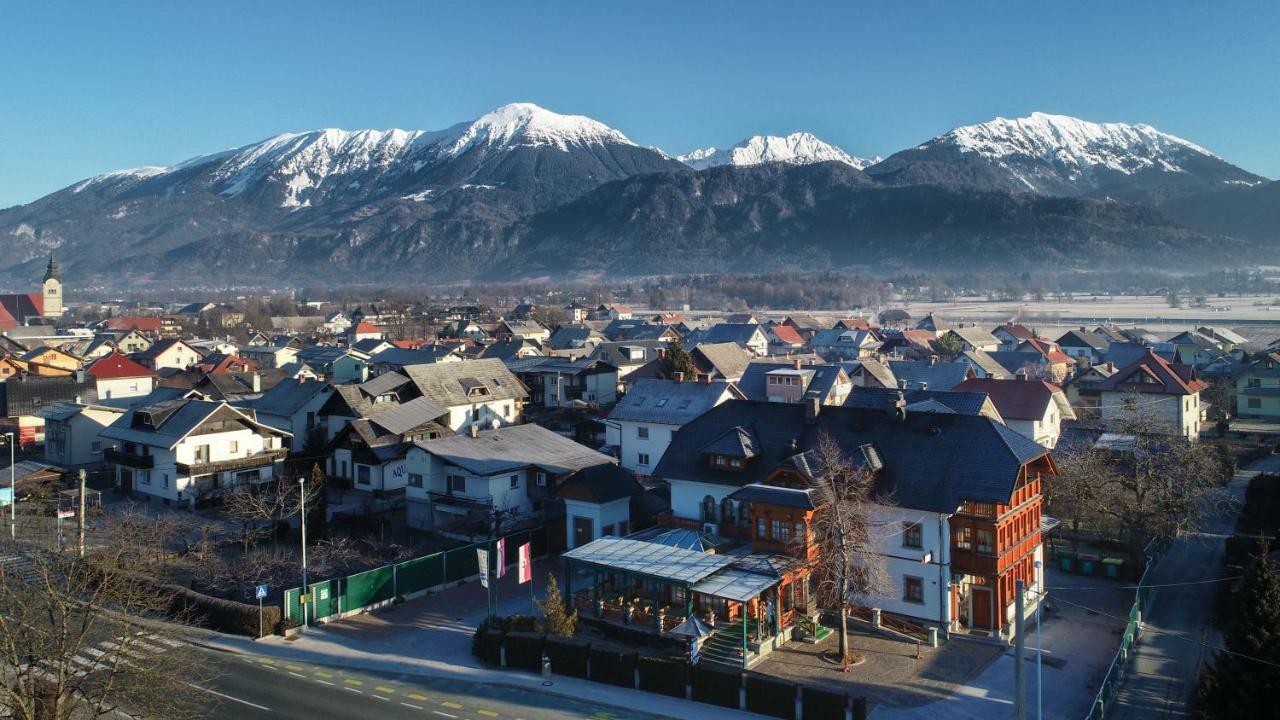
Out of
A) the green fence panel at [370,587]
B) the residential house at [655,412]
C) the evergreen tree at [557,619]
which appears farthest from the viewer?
the residential house at [655,412]

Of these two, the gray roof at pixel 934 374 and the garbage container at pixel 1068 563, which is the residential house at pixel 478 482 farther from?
the gray roof at pixel 934 374

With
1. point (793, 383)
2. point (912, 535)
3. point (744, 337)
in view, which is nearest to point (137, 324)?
point (744, 337)

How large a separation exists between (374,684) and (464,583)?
9036 millimetres

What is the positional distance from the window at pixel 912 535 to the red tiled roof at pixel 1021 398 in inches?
973

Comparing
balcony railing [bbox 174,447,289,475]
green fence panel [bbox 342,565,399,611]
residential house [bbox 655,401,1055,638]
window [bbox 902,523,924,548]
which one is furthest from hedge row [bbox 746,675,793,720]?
balcony railing [bbox 174,447,289,475]

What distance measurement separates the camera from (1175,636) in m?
28.4

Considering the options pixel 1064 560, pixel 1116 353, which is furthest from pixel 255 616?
pixel 1116 353

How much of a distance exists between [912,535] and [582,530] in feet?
44.7

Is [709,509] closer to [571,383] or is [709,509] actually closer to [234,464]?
[234,464]

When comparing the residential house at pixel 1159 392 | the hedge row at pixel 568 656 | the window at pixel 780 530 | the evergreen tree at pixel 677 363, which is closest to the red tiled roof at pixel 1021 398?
the residential house at pixel 1159 392

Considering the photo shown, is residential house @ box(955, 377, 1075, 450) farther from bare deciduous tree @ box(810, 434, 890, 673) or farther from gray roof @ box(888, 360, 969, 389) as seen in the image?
bare deciduous tree @ box(810, 434, 890, 673)

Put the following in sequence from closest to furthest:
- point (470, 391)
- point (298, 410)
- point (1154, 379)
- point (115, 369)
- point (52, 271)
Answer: point (298, 410) → point (470, 391) → point (1154, 379) → point (115, 369) → point (52, 271)

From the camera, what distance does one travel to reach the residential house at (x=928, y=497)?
90.9 feet

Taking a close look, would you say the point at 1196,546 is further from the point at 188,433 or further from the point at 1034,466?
the point at 188,433
